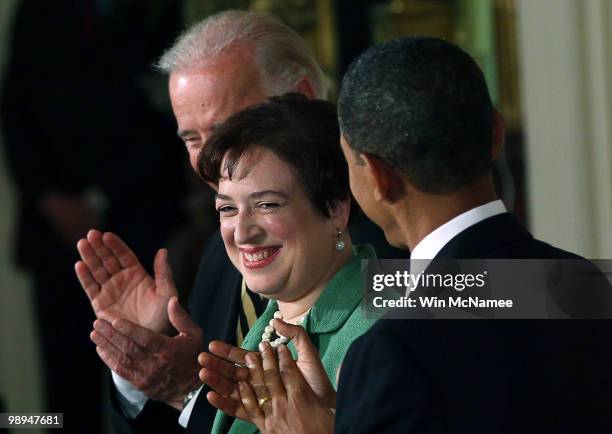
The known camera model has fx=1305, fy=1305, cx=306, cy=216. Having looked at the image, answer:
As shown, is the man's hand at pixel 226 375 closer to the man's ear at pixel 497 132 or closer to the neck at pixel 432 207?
the neck at pixel 432 207

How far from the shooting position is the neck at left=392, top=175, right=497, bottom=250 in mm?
1917

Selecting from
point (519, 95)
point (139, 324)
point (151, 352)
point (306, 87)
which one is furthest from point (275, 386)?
point (519, 95)

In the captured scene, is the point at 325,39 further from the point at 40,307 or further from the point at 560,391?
the point at 560,391

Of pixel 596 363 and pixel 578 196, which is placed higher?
pixel 578 196

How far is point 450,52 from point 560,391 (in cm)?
52

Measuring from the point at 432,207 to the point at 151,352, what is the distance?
912 millimetres

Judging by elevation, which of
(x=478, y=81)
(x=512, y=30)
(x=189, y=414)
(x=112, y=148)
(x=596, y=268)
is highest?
(x=512, y=30)

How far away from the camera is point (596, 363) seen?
1886 mm

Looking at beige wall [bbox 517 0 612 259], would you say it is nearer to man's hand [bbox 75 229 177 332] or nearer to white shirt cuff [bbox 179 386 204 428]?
man's hand [bbox 75 229 177 332]

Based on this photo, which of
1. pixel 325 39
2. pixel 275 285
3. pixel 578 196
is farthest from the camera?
pixel 325 39

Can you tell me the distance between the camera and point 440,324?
184 centimetres

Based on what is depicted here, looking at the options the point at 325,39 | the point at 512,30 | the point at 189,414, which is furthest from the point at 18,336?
the point at 189,414

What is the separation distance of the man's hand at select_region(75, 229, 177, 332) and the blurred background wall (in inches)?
69.6
